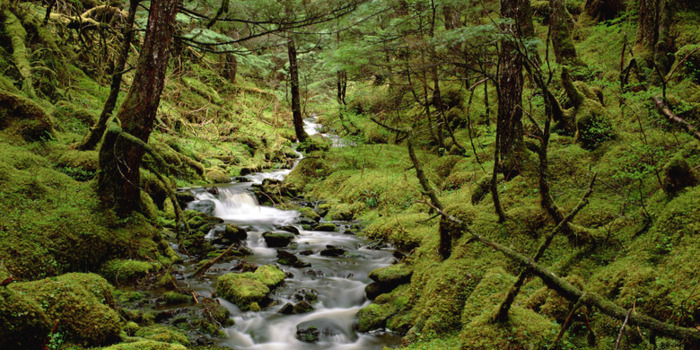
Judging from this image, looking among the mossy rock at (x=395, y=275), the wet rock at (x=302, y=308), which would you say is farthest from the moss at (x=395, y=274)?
the wet rock at (x=302, y=308)

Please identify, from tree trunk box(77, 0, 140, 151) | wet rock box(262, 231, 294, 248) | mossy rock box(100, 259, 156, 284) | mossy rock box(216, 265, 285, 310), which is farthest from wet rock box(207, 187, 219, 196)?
mossy rock box(100, 259, 156, 284)

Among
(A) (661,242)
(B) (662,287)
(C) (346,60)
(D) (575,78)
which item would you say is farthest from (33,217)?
(D) (575,78)

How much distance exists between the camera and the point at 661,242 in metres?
3.71

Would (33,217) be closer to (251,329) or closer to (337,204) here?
(251,329)

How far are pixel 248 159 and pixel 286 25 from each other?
13.0 meters

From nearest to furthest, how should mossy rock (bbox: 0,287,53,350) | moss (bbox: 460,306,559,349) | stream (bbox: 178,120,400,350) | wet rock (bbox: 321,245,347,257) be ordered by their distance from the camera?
mossy rock (bbox: 0,287,53,350)
moss (bbox: 460,306,559,349)
stream (bbox: 178,120,400,350)
wet rock (bbox: 321,245,347,257)

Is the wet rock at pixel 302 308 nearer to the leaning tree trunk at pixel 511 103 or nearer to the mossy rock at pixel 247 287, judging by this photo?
the mossy rock at pixel 247 287

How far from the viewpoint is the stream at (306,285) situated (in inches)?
206

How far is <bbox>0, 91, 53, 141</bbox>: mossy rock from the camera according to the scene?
6863 millimetres

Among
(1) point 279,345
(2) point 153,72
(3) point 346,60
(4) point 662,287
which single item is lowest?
(1) point 279,345

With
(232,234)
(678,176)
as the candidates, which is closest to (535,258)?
(678,176)

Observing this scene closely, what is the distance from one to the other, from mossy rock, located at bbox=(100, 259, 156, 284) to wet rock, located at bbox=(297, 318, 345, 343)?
278cm

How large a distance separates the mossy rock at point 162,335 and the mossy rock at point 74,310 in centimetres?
51

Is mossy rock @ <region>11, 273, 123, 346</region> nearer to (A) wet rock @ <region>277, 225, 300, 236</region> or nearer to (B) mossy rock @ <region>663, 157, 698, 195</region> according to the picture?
(B) mossy rock @ <region>663, 157, 698, 195</region>
